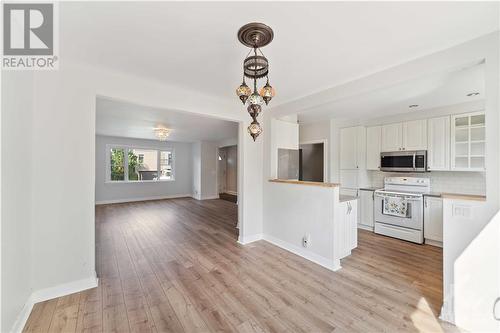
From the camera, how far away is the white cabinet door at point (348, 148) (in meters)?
4.56

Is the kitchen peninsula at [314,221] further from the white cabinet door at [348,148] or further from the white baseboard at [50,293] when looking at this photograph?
the white baseboard at [50,293]

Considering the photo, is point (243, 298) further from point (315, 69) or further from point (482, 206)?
point (315, 69)

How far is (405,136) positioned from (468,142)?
86 centimetres

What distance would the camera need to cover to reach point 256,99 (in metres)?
1.66

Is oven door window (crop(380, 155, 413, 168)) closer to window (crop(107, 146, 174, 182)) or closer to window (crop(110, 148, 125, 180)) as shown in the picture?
window (crop(107, 146, 174, 182))

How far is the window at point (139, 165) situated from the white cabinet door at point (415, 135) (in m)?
7.89

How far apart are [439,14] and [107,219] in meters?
6.75

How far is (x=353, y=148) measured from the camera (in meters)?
4.58

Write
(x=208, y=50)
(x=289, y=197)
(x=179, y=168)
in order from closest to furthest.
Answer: (x=208, y=50)
(x=289, y=197)
(x=179, y=168)

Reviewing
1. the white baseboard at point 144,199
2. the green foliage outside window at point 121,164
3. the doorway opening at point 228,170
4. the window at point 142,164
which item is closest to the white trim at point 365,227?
the doorway opening at point 228,170

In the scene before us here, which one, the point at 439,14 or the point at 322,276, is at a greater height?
the point at 439,14

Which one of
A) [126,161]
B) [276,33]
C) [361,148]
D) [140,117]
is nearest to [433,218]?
[361,148]

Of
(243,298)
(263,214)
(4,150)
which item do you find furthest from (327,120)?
(4,150)

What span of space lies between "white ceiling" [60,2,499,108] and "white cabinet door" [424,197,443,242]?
2.67 metres
